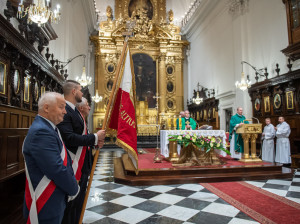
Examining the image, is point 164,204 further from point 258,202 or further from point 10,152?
point 10,152

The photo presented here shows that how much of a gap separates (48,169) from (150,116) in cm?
1640

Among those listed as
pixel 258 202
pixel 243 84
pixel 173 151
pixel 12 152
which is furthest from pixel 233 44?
pixel 12 152

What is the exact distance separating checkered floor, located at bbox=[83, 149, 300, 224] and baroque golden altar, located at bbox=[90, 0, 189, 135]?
42.0ft

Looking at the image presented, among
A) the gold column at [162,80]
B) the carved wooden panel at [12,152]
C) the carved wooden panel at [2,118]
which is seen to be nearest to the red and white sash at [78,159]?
the carved wooden panel at [12,152]

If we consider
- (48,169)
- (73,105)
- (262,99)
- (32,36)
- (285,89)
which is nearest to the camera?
(48,169)

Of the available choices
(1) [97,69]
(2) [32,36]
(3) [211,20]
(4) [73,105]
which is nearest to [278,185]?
(4) [73,105]

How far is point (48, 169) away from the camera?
1429 mm

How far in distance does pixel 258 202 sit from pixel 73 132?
9.93ft

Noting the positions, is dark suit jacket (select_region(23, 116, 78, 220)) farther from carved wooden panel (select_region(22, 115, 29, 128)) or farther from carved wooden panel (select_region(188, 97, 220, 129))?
carved wooden panel (select_region(188, 97, 220, 129))

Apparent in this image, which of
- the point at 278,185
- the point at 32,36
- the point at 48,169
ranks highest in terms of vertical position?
the point at 32,36

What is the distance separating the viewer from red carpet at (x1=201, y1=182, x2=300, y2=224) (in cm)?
293

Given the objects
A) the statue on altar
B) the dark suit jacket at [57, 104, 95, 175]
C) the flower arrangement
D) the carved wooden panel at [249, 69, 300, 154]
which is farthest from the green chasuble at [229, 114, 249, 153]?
the dark suit jacket at [57, 104, 95, 175]

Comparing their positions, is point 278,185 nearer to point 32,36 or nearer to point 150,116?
point 32,36

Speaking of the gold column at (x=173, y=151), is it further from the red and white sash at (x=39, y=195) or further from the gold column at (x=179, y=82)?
the gold column at (x=179, y=82)
